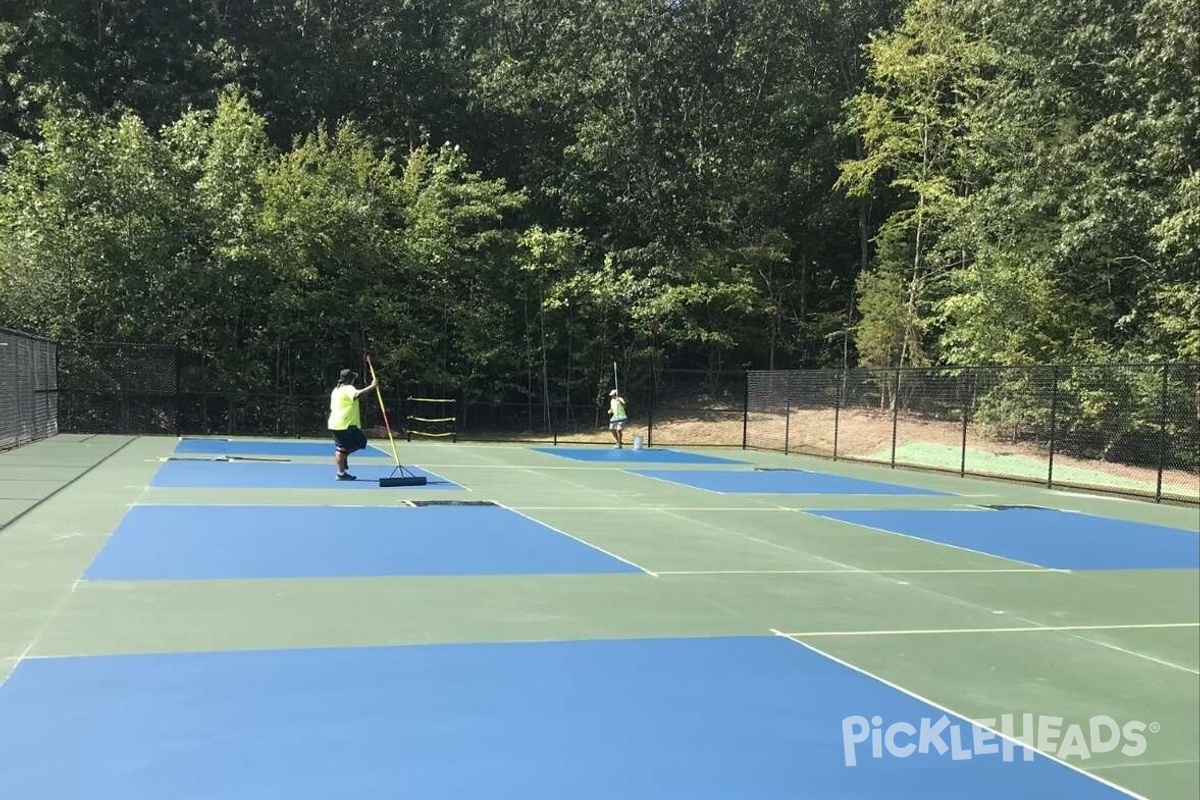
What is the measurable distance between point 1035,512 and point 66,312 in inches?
980

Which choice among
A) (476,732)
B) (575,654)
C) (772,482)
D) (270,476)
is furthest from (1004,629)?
(270,476)

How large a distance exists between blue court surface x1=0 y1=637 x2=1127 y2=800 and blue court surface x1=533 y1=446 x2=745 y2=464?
16.8 meters

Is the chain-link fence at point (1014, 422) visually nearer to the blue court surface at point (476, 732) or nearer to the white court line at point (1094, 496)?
the white court line at point (1094, 496)

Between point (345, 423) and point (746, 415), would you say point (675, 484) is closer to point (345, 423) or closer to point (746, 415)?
point (345, 423)

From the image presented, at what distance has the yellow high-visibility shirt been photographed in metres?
15.5

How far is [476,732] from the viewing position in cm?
466

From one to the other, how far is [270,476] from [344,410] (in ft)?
5.91

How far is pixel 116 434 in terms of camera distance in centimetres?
2555

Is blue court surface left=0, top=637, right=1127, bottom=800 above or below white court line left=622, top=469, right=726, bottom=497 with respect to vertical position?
above

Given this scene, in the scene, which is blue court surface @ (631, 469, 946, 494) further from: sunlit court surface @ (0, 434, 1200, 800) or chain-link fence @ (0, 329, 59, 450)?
chain-link fence @ (0, 329, 59, 450)

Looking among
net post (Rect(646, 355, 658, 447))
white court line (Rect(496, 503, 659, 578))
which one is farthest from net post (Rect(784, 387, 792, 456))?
white court line (Rect(496, 503, 659, 578))

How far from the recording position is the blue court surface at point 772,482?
17266 mm

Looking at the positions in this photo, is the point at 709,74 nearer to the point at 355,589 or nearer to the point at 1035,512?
the point at 1035,512

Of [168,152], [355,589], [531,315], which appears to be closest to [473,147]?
[531,315]
